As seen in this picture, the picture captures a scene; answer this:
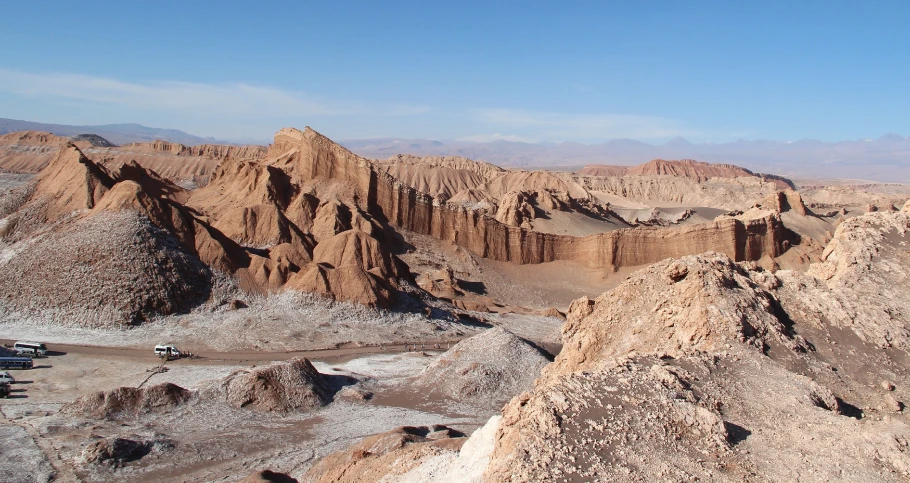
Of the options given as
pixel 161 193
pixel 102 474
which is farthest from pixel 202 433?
pixel 161 193

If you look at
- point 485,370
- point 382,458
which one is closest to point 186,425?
point 382,458

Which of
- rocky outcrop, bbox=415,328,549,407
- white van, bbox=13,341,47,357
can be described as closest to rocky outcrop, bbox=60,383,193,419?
white van, bbox=13,341,47,357

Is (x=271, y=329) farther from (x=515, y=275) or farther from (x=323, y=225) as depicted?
(x=515, y=275)

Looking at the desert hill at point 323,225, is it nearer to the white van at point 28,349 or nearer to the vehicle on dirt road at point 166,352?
the white van at point 28,349

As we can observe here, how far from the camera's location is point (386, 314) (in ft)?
115

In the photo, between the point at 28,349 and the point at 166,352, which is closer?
the point at 28,349

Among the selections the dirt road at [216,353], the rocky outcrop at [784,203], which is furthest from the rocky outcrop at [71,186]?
the rocky outcrop at [784,203]

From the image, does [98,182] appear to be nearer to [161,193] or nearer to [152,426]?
[161,193]

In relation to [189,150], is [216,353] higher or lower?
lower

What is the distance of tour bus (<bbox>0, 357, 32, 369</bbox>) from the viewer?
80.5ft

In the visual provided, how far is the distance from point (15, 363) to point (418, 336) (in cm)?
1707

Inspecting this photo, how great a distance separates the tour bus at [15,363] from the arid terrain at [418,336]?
0.31 metres

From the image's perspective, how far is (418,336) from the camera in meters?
33.5

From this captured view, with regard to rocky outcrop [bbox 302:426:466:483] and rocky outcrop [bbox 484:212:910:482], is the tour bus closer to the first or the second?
rocky outcrop [bbox 302:426:466:483]
